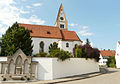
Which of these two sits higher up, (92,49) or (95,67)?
(92,49)

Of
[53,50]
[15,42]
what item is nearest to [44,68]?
[53,50]

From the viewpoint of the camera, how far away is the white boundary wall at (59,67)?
1423 cm

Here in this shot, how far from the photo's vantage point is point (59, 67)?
1567 cm

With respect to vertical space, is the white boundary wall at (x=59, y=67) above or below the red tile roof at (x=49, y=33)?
below

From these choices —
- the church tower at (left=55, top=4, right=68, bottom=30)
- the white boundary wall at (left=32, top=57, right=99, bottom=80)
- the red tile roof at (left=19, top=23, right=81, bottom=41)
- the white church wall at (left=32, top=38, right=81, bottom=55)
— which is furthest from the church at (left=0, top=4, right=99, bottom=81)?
the church tower at (left=55, top=4, right=68, bottom=30)

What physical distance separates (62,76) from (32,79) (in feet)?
15.0

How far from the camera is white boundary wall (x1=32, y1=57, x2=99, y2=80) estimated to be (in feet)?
46.7

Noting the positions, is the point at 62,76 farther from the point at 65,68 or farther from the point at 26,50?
the point at 26,50

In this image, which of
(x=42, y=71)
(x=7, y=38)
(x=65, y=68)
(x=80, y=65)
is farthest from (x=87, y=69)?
(x=7, y=38)

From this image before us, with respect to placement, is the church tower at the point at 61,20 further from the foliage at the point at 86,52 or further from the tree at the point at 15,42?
the tree at the point at 15,42

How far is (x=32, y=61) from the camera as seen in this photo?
1412 cm

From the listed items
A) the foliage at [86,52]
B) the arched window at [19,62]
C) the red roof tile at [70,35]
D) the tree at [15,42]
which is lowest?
the arched window at [19,62]

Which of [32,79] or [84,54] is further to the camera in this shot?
[84,54]

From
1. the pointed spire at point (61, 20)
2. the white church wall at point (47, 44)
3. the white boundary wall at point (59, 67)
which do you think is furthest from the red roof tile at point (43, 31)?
the white boundary wall at point (59, 67)
